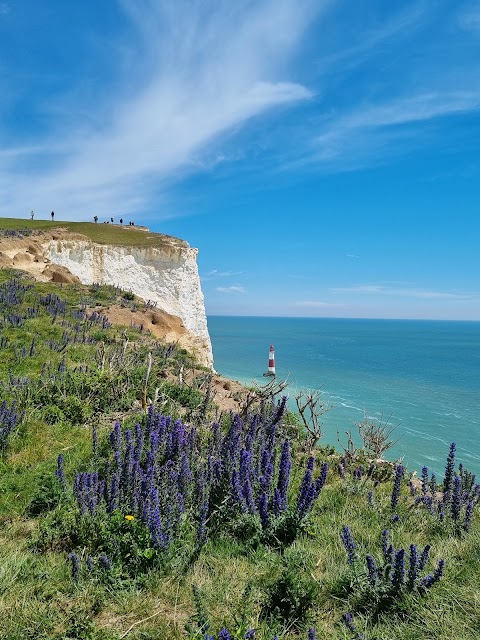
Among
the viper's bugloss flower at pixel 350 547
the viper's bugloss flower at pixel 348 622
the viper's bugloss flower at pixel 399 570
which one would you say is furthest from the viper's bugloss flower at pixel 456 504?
the viper's bugloss flower at pixel 348 622

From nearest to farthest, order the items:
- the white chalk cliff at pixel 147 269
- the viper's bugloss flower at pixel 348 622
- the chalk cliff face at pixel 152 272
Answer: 1. the viper's bugloss flower at pixel 348 622
2. the white chalk cliff at pixel 147 269
3. the chalk cliff face at pixel 152 272

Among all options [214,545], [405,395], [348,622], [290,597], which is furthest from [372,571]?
[405,395]

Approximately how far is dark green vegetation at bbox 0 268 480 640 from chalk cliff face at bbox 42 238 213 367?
105 feet

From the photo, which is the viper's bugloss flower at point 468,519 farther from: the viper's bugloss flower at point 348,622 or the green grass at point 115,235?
the green grass at point 115,235

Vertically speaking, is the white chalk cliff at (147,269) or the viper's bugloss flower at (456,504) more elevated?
the white chalk cliff at (147,269)

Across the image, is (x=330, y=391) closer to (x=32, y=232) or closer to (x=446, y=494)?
(x=32, y=232)

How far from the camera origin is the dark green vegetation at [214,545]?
9.53 feet

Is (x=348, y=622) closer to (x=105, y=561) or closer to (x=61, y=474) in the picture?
(x=105, y=561)

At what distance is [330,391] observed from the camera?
142 feet

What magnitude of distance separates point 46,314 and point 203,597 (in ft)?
47.9

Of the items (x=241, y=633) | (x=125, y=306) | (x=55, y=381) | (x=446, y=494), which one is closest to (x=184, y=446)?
(x=241, y=633)

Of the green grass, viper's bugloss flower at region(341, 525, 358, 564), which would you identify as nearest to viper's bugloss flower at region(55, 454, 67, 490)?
viper's bugloss flower at region(341, 525, 358, 564)

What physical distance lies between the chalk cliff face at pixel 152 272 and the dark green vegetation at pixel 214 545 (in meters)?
32.0

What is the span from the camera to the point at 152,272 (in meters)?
39.2
